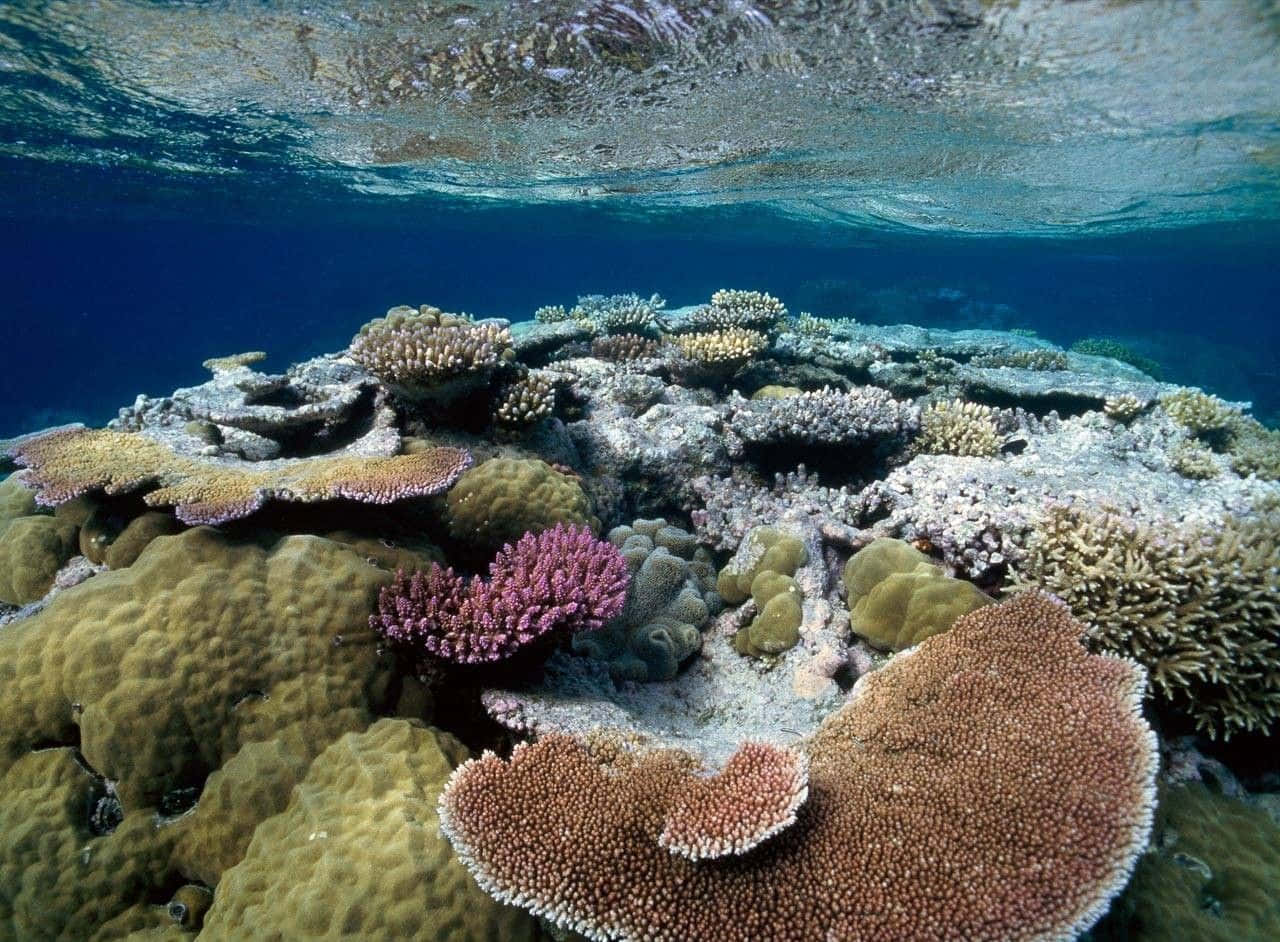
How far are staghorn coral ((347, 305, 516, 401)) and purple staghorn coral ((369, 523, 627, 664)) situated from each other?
2.35 metres

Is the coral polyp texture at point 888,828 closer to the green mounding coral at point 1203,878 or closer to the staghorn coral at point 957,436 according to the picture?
the green mounding coral at point 1203,878

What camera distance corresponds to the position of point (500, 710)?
370cm

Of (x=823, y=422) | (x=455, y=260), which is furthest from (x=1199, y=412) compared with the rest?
(x=455, y=260)

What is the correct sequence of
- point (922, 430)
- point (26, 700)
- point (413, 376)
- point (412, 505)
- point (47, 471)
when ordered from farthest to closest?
point (922, 430) < point (413, 376) < point (412, 505) < point (47, 471) < point (26, 700)

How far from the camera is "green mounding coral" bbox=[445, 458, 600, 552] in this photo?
5.27 metres

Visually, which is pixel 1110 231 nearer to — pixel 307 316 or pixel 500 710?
pixel 500 710

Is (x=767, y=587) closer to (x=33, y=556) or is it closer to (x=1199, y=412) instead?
(x=33, y=556)

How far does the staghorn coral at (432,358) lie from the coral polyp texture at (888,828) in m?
3.90

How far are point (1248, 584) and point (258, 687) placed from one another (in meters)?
5.86

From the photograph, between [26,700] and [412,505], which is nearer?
[26,700]

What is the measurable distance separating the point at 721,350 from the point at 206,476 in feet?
21.2

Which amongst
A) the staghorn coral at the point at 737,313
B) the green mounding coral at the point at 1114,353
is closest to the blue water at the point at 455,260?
the green mounding coral at the point at 1114,353

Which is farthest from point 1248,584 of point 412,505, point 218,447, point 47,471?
point 47,471

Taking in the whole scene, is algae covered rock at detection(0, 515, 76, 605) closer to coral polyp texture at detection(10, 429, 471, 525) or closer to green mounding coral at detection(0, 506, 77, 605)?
green mounding coral at detection(0, 506, 77, 605)
